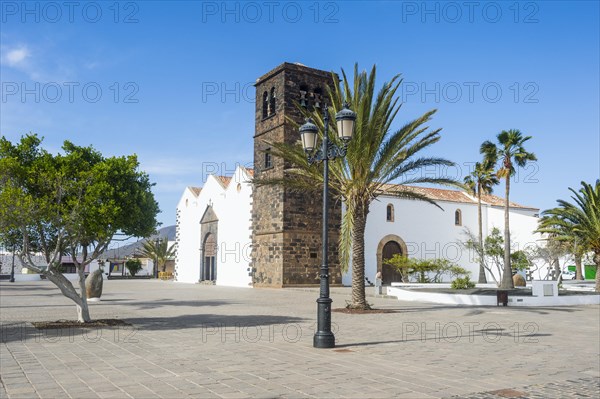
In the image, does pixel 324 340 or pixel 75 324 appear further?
pixel 75 324

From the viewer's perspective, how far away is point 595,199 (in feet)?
80.1

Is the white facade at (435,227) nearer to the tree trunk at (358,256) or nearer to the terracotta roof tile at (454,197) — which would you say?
the terracotta roof tile at (454,197)

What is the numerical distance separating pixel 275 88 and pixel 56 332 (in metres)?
23.5

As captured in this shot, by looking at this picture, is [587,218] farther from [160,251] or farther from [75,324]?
[160,251]

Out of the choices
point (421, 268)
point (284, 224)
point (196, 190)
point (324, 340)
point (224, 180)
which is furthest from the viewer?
point (196, 190)

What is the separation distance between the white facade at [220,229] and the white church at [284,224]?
0.23 ft

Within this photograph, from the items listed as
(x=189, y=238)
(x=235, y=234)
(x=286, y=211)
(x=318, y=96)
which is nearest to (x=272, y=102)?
(x=318, y=96)

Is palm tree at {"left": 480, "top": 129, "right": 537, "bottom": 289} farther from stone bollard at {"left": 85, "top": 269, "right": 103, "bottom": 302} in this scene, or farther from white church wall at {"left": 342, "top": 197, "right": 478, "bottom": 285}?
stone bollard at {"left": 85, "top": 269, "right": 103, "bottom": 302}

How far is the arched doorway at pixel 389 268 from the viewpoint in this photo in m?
37.3

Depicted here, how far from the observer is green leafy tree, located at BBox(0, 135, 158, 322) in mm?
10664

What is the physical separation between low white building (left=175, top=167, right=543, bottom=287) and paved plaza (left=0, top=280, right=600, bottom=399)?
20.2 metres

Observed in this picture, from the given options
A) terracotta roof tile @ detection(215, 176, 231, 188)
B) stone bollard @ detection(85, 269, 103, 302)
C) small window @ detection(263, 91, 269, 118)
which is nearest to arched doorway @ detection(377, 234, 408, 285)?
small window @ detection(263, 91, 269, 118)

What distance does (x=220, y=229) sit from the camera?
3859 cm

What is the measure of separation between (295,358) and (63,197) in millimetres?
6433
